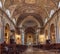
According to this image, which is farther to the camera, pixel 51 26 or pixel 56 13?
pixel 51 26

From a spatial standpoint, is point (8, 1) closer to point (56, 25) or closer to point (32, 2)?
point (32, 2)

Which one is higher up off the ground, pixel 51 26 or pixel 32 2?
pixel 32 2

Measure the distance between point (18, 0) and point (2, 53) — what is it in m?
21.9

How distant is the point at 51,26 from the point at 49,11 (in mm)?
2861

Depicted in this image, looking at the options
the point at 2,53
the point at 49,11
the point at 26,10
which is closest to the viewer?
the point at 2,53

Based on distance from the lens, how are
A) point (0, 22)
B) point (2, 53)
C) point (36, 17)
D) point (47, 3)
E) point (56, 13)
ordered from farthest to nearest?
point (36, 17), point (47, 3), point (56, 13), point (0, 22), point (2, 53)

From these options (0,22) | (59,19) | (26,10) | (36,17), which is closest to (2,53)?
(0,22)

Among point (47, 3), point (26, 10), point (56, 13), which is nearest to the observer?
point (56, 13)

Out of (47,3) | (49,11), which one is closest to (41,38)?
(49,11)

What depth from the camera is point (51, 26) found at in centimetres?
3697

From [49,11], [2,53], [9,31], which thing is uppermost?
[49,11]

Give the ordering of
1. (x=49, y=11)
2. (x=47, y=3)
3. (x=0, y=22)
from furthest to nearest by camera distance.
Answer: (x=49, y=11) < (x=47, y=3) < (x=0, y=22)

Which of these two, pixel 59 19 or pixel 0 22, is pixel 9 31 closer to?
pixel 0 22

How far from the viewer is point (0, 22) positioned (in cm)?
2855
